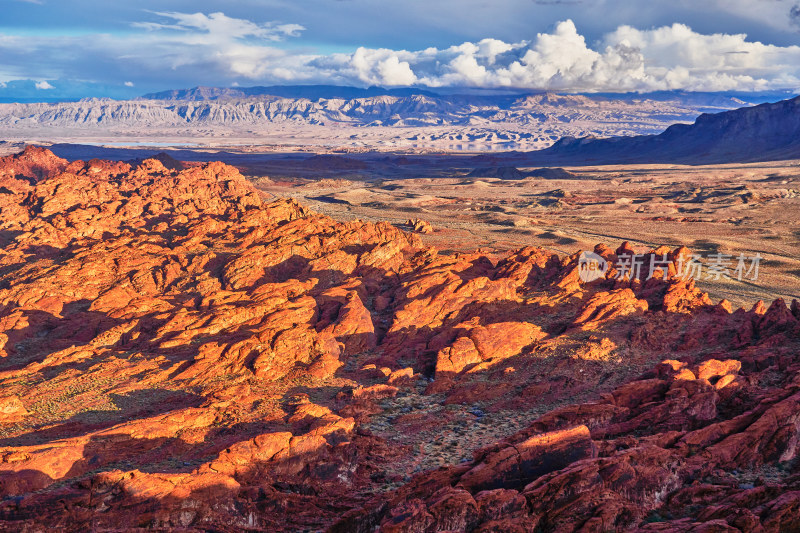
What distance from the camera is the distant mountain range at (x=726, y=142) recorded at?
167625mm

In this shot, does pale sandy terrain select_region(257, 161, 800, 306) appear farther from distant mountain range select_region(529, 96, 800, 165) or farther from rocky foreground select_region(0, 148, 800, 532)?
distant mountain range select_region(529, 96, 800, 165)

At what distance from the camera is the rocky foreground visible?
13.4m

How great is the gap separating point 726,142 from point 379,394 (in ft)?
608

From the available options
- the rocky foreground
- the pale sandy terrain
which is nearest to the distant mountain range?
the pale sandy terrain

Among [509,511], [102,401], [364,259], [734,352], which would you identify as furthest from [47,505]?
[364,259]

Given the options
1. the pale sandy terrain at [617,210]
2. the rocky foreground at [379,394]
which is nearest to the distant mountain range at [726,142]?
the pale sandy terrain at [617,210]

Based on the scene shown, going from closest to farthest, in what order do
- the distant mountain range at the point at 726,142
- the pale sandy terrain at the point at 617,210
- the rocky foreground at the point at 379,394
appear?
the rocky foreground at the point at 379,394
the pale sandy terrain at the point at 617,210
the distant mountain range at the point at 726,142

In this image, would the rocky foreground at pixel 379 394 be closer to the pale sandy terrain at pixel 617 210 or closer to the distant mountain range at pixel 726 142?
the pale sandy terrain at pixel 617 210

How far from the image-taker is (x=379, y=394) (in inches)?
870

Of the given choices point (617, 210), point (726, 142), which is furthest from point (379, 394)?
point (726, 142)

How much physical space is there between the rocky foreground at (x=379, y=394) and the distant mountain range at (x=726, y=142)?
152 meters

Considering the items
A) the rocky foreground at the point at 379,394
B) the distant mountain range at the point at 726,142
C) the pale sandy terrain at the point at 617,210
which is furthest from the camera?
the distant mountain range at the point at 726,142

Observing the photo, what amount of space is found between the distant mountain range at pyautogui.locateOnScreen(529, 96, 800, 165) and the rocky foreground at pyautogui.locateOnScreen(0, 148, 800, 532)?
152m

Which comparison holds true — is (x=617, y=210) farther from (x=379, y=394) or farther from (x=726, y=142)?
(x=726, y=142)
